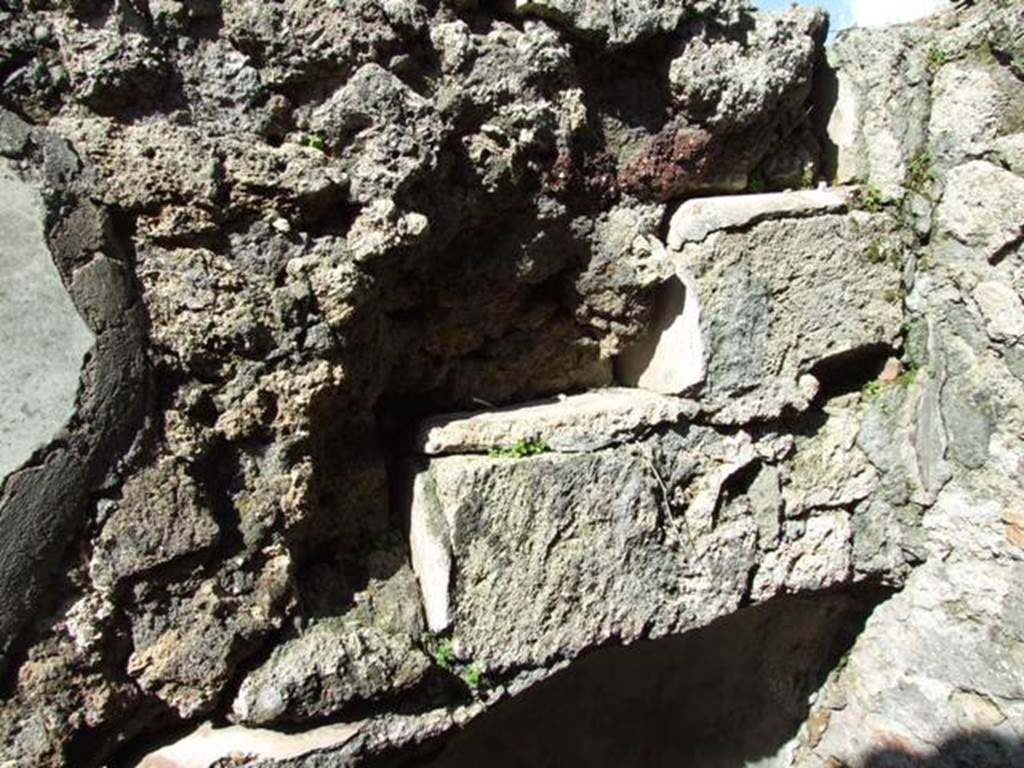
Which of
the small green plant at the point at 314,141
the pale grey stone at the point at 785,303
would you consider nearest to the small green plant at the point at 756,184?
the pale grey stone at the point at 785,303

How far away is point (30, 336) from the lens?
1.45 meters

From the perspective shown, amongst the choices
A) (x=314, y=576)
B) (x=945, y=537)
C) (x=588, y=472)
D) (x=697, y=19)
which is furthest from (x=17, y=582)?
(x=945, y=537)

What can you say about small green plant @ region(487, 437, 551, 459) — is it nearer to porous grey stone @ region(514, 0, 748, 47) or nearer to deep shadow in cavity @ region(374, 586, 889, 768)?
porous grey stone @ region(514, 0, 748, 47)

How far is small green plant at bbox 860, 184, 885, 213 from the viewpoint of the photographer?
233 cm

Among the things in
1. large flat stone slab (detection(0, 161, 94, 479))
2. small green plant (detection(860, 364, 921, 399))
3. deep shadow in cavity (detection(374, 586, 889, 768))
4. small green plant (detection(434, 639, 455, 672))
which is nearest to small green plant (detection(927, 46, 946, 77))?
small green plant (detection(860, 364, 921, 399))

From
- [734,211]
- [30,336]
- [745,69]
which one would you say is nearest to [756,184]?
[734,211]

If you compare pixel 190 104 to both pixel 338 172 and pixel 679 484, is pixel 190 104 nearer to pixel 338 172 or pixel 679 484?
pixel 338 172

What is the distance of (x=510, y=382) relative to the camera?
7.09 feet

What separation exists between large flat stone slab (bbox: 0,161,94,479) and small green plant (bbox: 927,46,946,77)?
2185 mm

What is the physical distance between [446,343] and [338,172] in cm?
50

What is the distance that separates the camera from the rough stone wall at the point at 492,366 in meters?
1.55

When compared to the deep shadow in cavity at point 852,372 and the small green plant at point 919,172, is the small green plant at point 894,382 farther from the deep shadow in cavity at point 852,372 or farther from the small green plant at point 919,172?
the small green plant at point 919,172

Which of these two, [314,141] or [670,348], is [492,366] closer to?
[670,348]

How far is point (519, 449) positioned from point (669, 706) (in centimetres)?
143
